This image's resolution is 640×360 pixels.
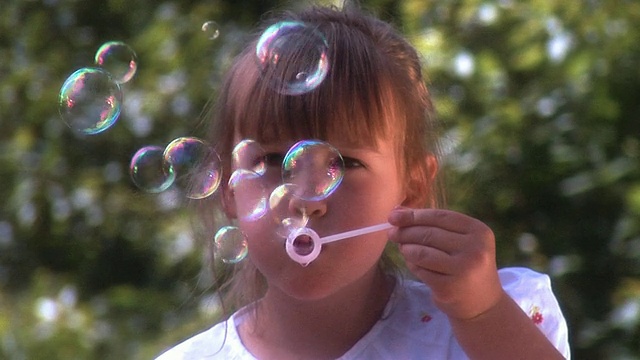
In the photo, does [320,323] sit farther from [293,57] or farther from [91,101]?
[91,101]

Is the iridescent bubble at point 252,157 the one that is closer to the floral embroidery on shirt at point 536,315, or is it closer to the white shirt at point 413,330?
the white shirt at point 413,330

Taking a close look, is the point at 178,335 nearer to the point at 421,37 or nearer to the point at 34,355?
the point at 34,355

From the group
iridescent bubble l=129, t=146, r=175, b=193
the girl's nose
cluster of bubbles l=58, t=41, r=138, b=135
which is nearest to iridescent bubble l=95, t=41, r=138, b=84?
cluster of bubbles l=58, t=41, r=138, b=135

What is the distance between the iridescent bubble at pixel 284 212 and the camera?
1239 millimetres

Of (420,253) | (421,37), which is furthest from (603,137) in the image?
(420,253)

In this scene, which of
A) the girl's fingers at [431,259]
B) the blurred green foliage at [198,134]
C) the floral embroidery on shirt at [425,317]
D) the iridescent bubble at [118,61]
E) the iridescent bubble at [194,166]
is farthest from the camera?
the blurred green foliage at [198,134]

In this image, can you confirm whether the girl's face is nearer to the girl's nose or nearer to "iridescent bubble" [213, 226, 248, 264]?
the girl's nose

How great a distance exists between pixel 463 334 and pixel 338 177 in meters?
0.22

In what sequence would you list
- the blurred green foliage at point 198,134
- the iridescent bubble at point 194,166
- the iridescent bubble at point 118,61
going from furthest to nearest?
the blurred green foliage at point 198,134 → the iridescent bubble at point 118,61 → the iridescent bubble at point 194,166

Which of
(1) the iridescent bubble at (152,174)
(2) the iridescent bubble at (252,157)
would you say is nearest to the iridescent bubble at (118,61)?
(1) the iridescent bubble at (152,174)

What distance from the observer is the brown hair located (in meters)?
1.28

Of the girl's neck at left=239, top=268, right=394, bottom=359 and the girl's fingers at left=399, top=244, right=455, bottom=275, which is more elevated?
the girl's fingers at left=399, top=244, right=455, bottom=275

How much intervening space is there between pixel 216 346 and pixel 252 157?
0.88ft

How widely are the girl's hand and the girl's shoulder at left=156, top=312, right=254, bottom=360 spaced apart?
0.31 m
